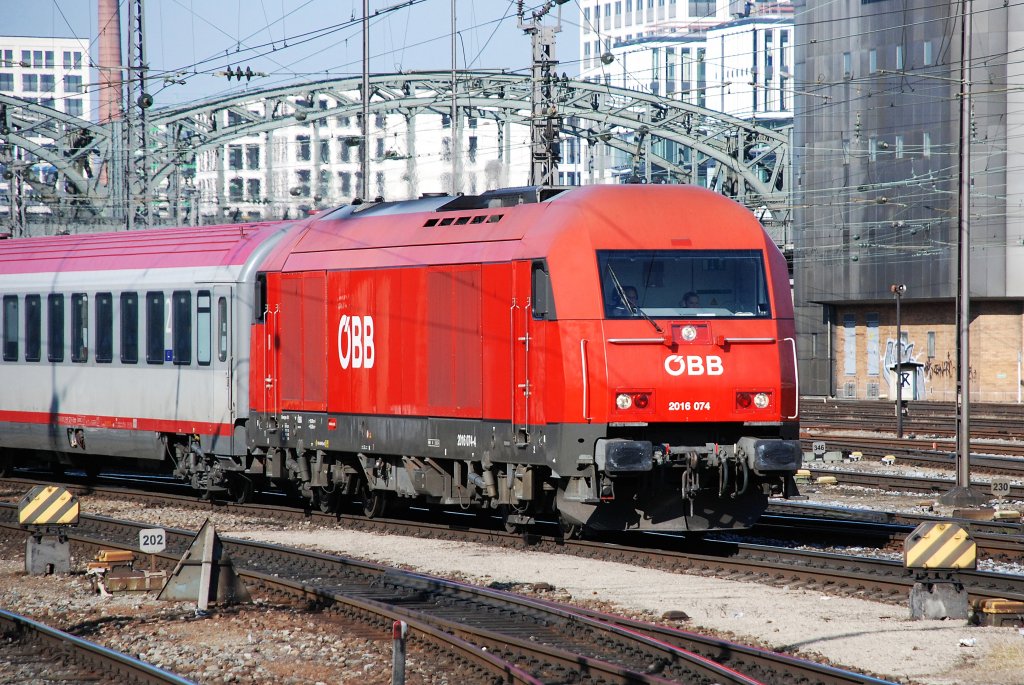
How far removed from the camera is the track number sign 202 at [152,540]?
1442 centimetres

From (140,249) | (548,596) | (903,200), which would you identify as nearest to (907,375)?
(903,200)

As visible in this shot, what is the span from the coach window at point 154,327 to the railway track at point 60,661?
10.4m

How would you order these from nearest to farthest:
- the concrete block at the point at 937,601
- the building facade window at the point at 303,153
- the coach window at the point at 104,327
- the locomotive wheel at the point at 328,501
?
the concrete block at the point at 937,601, the locomotive wheel at the point at 328,501, the coach window at the point at 104,327, the building facade window at the point at 303,153

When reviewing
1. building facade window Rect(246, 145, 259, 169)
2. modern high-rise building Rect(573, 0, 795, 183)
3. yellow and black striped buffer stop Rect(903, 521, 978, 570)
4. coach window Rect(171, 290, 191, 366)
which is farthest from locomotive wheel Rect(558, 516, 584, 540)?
building facade window Rect(246, 145, 259, 169)

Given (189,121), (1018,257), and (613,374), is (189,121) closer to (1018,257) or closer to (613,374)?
(1018,257)

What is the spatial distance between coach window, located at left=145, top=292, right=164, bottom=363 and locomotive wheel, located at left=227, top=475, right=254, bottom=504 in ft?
7.37

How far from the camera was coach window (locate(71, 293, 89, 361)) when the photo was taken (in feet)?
77.8

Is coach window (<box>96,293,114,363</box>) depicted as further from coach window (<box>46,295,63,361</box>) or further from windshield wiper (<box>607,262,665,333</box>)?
windshield wiper (<box>607,262,665,333</box>)

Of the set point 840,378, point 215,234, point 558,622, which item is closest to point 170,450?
point 215,234

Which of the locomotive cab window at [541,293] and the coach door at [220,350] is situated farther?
the coach door at [220,350]

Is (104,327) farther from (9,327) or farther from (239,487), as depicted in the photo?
(239,487)

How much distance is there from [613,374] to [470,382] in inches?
91.5

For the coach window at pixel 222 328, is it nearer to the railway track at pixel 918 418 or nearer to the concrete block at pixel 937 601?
the concrete block at pixel 937 601

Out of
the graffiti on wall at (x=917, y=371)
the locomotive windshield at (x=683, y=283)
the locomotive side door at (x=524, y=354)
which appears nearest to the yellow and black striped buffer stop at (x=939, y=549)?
the locomotive windshield at (x=683, y=283)
